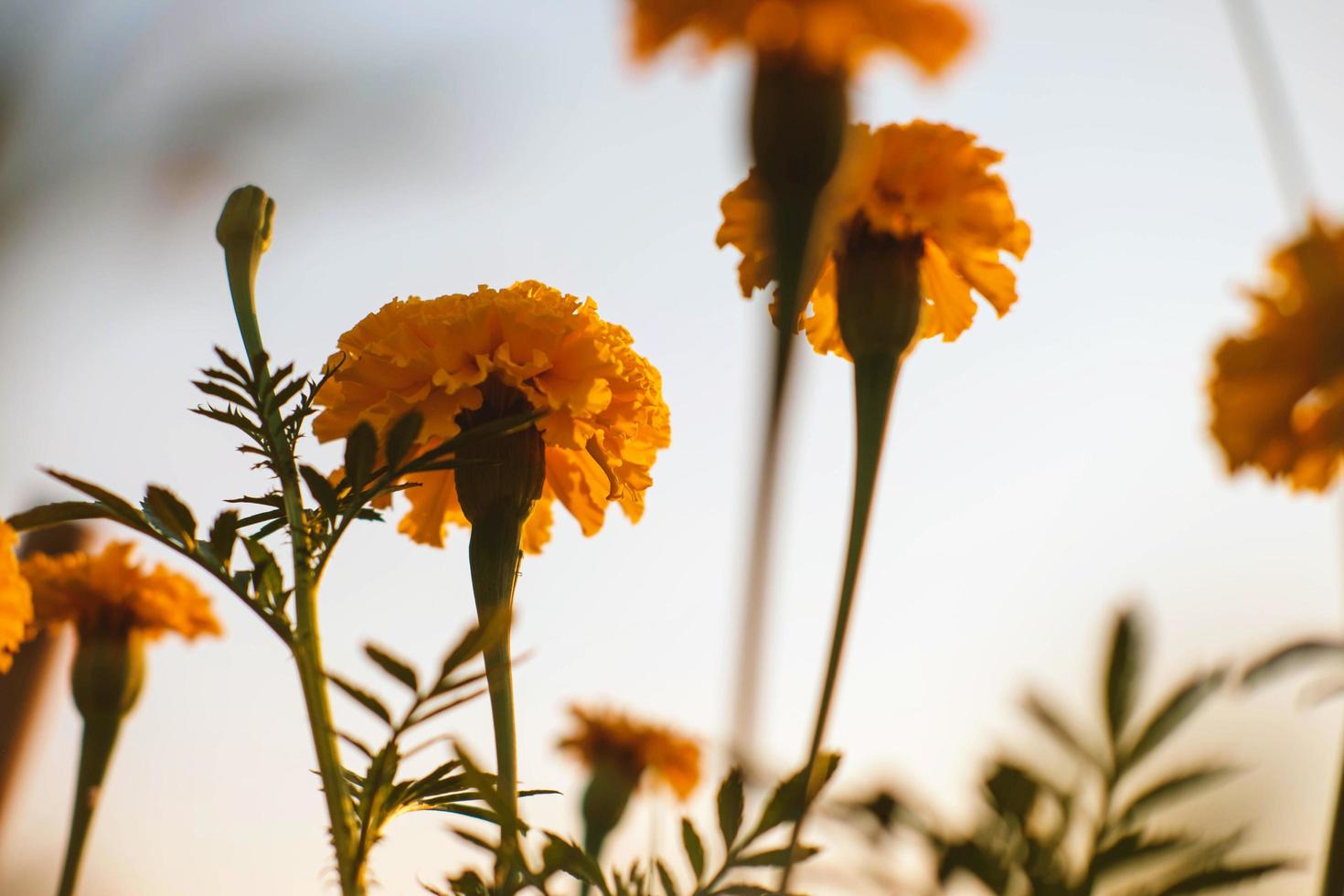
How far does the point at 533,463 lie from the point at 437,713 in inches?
7.8

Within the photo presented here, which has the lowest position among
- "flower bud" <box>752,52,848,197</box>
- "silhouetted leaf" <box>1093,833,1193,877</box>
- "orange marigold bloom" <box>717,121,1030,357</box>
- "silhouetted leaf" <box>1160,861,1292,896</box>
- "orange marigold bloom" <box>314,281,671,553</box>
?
"silhouetted leaf" <box>1160,861,1292,896</box>

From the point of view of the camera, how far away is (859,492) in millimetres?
469

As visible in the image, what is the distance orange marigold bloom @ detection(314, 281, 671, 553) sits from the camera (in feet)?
2.15

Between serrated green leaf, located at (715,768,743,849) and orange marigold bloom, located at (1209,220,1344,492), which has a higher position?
orange marigold bloom, located at (1209,220,1344,492)

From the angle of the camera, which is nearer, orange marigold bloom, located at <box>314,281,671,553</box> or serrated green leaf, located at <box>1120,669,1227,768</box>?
serrated green leaf, located at <box>1120,669,1227,768</box>

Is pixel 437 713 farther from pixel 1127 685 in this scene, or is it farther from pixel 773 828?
pixel 1127 685

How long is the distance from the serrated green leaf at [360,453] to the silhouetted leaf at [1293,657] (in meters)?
0.34

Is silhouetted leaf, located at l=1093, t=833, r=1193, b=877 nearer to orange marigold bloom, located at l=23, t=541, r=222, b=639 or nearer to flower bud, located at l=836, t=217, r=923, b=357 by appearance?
flower bud, located at l=836, t=217, r=923, b=357

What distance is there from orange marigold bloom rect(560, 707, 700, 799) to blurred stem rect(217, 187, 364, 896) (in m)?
1.04

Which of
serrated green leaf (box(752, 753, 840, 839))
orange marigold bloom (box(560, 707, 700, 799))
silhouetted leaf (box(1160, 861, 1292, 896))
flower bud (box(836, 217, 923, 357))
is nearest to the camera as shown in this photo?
silhouetted leaf (box(1160, 861, 1292, 896))

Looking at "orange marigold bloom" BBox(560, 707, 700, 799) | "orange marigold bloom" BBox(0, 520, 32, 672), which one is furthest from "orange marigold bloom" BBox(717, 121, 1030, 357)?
"orange marigold bloom" BBox(560, 707, 700, 799)

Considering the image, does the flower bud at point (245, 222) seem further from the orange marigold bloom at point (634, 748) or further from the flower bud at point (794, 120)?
the orange marigold bloom at point (634, 748)

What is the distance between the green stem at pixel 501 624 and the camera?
18.3 inches

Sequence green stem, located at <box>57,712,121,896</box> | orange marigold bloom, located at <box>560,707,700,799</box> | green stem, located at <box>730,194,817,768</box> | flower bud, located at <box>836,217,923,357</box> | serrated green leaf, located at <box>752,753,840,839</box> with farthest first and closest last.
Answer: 1. orange marigold bloom, located at <box>560,707,700,799</box>
2. green stem, located at <box>57,712,121,896</box>
3. flower bud, located at <box>836,217,923,357</box>
4. serrated green leaf, located at <box>752,753,840,839</box>
5. green stem, located at <box>730,194,817,768</box>
